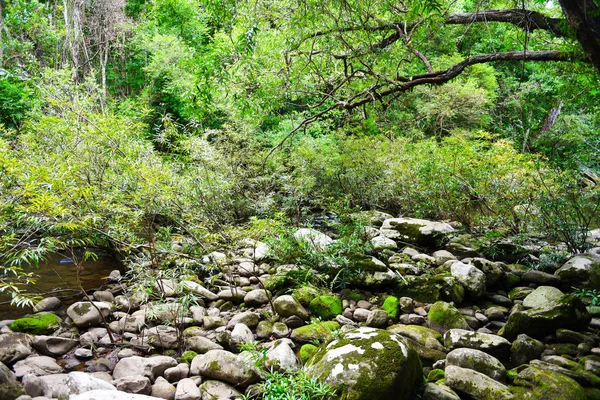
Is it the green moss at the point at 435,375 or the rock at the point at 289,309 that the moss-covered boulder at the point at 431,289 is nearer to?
the rock at the point at 289,309

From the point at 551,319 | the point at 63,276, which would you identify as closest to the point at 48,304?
the point at 63,276

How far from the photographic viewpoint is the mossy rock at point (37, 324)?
15.7ft

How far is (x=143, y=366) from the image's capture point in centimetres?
403

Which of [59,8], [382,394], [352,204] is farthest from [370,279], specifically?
[59,8]

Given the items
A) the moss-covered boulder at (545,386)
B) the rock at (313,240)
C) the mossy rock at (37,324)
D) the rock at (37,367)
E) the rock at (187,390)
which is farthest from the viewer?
the rock at (313,240)

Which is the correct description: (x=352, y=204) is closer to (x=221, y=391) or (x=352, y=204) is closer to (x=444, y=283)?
(x=444, y=283)

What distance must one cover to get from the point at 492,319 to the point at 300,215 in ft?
19.9

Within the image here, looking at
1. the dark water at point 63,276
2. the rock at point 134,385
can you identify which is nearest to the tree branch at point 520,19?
the rock at point 134,385

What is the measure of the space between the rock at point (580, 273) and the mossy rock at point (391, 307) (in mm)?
2648

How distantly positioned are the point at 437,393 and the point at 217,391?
2.09 m

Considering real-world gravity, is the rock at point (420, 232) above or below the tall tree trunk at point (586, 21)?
below

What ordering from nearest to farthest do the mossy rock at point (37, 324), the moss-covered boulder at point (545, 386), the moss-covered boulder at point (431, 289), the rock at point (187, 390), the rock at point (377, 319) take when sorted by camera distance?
the moss-covered boulder at point (545, 386) → the rock at point (187, 390) → the mossy rock at point (37, 324) → the rock at point (377, 319) → the moss-covered boulder at point (431, 289)

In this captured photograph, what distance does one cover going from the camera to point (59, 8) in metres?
18.4

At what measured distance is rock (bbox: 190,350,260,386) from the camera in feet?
12.5
